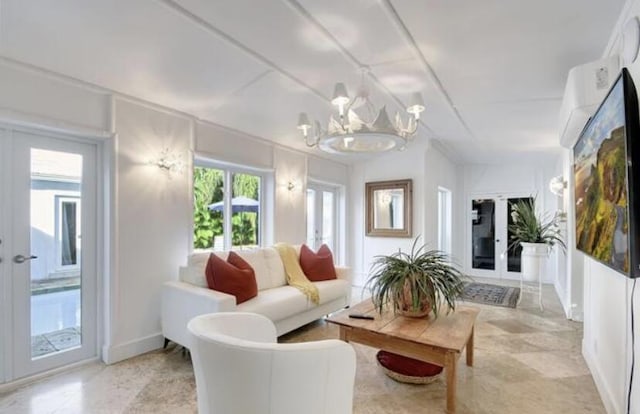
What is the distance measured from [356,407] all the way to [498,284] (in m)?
5.31

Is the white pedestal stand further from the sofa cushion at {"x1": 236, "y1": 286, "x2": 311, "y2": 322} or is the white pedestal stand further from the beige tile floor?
the sofa cushion at {"x1": 236, "y1": 286, "x2": 311, "y2": 322}

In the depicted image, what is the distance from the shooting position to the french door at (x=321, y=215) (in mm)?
5918

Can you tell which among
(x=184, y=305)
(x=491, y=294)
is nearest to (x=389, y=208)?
(x=491, y=294)

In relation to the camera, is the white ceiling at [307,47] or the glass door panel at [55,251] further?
the glass door panel at [55,251]

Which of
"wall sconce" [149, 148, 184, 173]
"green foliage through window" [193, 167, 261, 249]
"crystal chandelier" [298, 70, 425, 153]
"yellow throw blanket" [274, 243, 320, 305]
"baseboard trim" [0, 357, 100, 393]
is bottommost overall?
"baseboard trim" [0, 357, 100, 393]

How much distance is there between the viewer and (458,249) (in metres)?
7.57

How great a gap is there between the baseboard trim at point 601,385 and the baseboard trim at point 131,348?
12.0ft

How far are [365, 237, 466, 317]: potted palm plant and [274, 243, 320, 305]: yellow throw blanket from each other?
1267mm

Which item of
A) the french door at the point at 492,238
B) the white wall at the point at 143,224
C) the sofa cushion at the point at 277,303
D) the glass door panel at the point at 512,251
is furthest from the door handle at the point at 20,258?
the glass door panel at the point at 512,251

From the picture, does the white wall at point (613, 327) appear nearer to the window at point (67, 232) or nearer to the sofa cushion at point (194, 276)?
the sofa cushion at point (194, 276)

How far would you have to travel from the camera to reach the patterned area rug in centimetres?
509

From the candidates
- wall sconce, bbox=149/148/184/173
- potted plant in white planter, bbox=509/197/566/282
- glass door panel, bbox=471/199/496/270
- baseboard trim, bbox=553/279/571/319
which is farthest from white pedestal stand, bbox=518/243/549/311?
wall sconce, bbox=149/148/184/173

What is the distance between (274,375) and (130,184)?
8.58 feet

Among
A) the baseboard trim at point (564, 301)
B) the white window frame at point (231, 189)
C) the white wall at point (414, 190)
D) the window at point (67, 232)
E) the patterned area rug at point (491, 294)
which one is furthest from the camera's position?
the white wall at point (414, 190)
